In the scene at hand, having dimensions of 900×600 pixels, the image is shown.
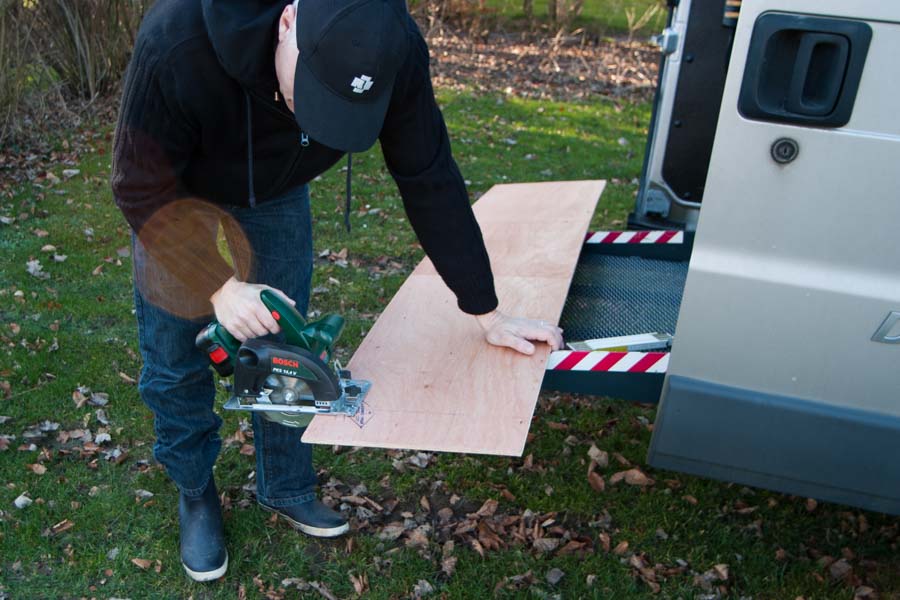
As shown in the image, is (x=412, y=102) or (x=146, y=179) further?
(x=412, y=102)

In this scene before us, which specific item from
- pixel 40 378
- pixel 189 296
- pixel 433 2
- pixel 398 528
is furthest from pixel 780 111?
pixel 433 2

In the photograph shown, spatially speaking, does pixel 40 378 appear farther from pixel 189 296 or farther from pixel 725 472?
pixel 725 472

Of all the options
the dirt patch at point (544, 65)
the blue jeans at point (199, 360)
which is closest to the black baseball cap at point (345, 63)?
the blue jeans at point (199, 360)

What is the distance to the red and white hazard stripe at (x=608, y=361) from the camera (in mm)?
2627

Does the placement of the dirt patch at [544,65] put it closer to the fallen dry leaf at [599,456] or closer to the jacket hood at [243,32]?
the fallen dry leaf at [599,456]

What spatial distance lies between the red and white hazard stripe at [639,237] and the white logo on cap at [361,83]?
227cm

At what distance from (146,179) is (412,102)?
844 millimetres

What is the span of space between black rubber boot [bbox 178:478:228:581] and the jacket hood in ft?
5.86

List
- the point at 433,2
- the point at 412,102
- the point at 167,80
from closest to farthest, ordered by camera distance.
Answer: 1. the point at 167,80
2. the point at 412,102
3. the point at 433,2

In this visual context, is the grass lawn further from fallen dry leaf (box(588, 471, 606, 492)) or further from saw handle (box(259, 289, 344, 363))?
saw handle (box(259, 289, 344, 363))

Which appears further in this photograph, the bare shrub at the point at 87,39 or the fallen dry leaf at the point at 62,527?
the bare shrub at the point at 87,39

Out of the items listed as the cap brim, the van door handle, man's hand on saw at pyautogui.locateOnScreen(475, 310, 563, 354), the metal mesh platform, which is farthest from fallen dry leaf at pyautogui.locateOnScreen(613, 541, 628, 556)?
the cap brim

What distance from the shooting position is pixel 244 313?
225cm

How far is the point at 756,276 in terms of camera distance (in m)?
2.23
